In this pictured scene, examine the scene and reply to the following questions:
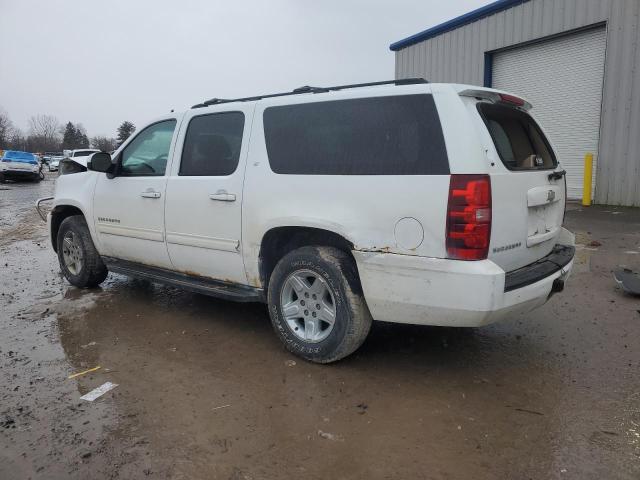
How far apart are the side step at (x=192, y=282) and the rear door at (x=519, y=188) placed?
1.88 meters

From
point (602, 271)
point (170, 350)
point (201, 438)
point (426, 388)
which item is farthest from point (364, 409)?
point (602, 271)

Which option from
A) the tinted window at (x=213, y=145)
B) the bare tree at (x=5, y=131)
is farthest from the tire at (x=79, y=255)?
the bare tree at (x=5, y=131)

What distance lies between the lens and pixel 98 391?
329 centimetres

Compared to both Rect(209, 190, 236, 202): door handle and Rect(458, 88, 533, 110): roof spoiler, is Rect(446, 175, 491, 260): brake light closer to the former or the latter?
Rect(458, 88, 533, 110): roof spoiler

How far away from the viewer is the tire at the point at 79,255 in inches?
216

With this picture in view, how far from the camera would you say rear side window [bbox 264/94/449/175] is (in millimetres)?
3035

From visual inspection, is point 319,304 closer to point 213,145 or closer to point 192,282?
point 192,282

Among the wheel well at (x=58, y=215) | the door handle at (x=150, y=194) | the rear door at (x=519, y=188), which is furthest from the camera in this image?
the wheel well at (x=58, y=215)

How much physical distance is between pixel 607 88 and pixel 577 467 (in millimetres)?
12208

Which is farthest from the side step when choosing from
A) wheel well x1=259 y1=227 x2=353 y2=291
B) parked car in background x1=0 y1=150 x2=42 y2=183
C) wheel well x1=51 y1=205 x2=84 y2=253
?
parked car in background x1=0 y1=150 x2=42 y2=183

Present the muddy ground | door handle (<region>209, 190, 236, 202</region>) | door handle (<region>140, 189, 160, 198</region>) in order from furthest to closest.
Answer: door handle (<region>140, 189, 160, 198</region>)
door handle (<region>209, 190, 236, 202</region>)
the muddy ground

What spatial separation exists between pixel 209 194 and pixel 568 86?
12.3 meters

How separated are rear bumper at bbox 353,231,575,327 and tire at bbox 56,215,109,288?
358 cm

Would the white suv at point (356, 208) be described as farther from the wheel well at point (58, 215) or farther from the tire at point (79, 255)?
the wheel well at point (58, 215)
